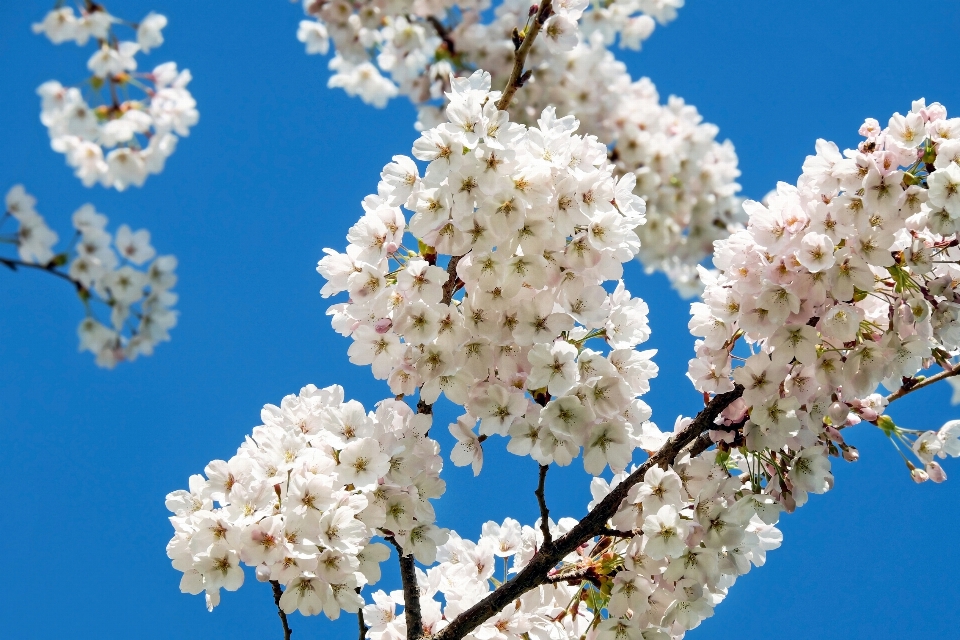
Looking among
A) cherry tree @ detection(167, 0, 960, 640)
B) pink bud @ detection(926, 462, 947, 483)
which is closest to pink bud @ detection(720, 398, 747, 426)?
cherry tree @ detection(167, 0, 960, 640)

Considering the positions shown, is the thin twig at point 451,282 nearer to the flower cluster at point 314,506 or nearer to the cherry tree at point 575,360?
the cherry tree at point 575,360

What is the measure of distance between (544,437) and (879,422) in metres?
1.24

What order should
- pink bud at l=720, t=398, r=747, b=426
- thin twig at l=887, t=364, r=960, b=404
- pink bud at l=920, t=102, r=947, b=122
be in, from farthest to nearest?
thin twig at l=887, t=364, r=960, b=404
pink bud at l=720, t=398, r=747, b=426
pink bud at l=920, t=102, r=947, b=122

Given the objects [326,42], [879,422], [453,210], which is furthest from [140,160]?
[879,422]

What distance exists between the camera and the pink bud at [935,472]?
3000 mm

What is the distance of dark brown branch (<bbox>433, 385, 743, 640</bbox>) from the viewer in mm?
2717

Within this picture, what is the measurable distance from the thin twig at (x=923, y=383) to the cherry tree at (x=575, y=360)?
15cm

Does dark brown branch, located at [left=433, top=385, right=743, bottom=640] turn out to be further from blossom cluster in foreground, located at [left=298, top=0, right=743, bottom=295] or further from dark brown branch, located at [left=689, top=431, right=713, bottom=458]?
blossom cluster in foreground, located at [left=298, top=0, right=743, bottom=295]

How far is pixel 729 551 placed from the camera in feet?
8.87

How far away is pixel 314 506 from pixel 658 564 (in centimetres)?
106

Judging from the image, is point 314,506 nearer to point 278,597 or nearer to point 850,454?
point 278,597

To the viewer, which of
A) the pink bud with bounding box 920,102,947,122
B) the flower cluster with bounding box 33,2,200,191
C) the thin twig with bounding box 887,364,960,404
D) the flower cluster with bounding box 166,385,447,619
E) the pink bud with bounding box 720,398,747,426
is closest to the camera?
the flower cluster with bounding box 166,385,447,619

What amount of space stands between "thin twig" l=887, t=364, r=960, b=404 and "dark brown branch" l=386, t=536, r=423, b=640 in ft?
5.63

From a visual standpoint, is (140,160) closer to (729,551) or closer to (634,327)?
(634,327)
